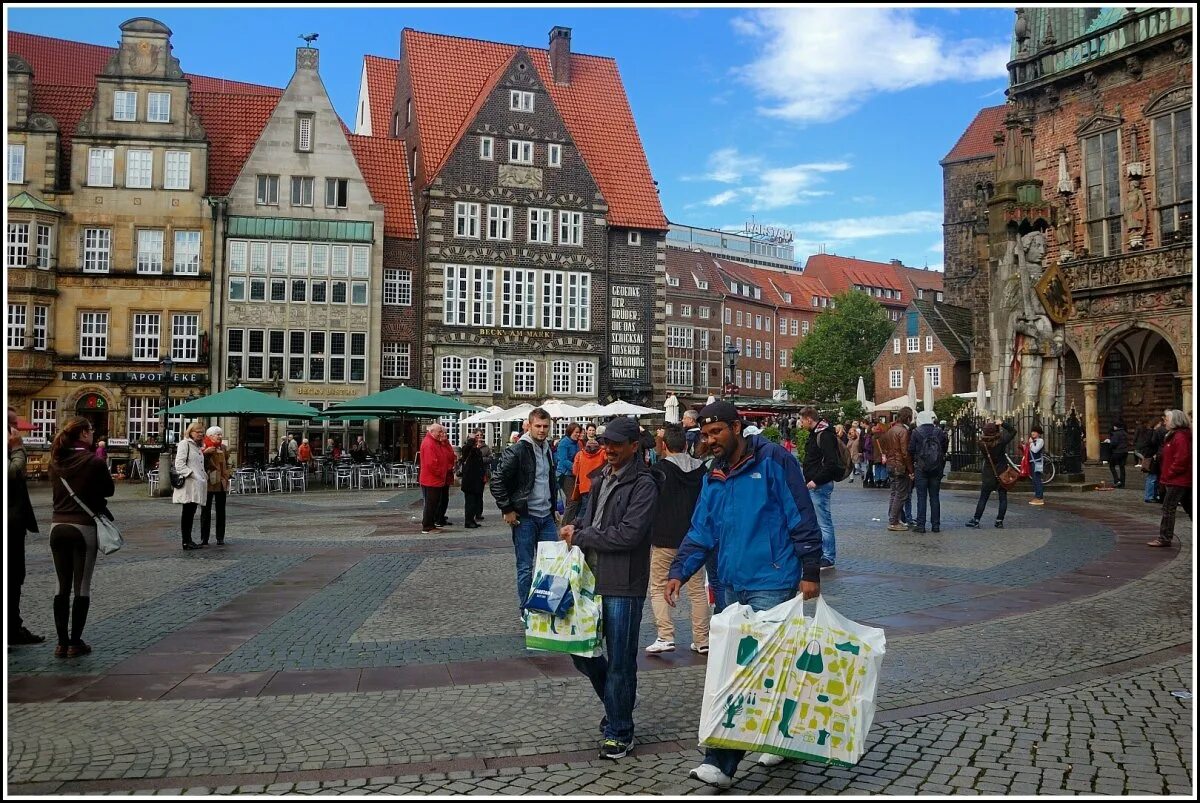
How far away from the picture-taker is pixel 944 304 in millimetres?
72438

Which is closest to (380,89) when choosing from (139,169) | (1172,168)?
(139,169)

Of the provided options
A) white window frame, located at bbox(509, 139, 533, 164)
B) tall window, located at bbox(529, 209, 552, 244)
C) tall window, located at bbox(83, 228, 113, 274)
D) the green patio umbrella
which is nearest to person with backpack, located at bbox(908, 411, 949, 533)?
the green patio umbrella

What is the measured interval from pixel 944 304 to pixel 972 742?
233 feet

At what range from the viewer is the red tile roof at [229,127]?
42.2m

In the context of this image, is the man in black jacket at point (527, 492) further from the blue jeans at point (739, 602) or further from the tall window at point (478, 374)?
the tall window at point (478, 374)

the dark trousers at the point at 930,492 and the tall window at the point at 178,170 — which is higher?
the tall window at the point at 178,170

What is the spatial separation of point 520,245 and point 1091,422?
959 inches

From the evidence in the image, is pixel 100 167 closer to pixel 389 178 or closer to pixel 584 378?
pixel 389 178

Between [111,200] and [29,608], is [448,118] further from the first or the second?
[29,608]

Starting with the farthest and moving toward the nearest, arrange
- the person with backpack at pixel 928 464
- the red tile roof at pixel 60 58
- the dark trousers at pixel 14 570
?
1. the red tile roof at pixel 60 58
2. the person with backpack at pixel 928 464
3. the dark trousers at pixel 14 570

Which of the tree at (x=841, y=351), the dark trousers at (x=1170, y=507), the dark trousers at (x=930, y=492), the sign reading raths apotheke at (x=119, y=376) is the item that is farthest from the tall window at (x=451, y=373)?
the tree at (x=841, y=351)

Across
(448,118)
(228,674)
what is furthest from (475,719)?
(448,118)

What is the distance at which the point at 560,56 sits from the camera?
5247 centimetres

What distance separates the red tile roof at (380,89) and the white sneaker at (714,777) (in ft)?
170
